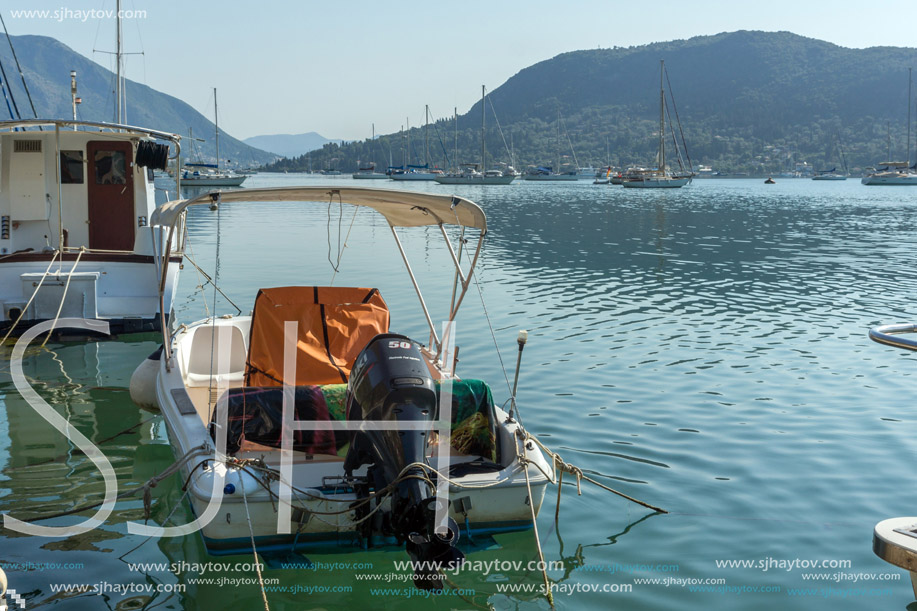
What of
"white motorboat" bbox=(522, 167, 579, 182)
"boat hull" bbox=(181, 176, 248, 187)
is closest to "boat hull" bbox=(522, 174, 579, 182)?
"white motorboat" bbox=(522, 167, 579, 182)

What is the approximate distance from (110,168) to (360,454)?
11040 mm

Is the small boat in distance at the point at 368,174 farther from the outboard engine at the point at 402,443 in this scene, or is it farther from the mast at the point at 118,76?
the outboard engine at the point at 402,443

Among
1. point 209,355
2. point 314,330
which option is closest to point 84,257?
point 209,355

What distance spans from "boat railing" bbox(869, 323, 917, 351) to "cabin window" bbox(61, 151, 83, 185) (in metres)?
13.9

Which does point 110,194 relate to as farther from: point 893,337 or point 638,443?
point 893,337

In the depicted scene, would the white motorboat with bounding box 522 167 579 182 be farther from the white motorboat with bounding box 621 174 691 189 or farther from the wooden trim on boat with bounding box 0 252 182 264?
the wooden trim on boat with bounding box 0 252 182 264

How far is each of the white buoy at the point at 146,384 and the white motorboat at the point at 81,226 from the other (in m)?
3.46

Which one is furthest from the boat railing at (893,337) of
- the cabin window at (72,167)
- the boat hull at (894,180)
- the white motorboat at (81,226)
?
the boat hull at (894,180)

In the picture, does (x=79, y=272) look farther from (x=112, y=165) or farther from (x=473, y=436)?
(x=473, y=436)

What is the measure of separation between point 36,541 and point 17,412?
151 inches

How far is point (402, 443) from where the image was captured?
5.07m

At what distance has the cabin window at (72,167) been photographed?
14086 mm

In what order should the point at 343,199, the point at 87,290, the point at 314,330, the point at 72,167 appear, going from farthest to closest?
the point at 72,167 < the point at 87,290 < the point at 314,330 < the point at 343,199

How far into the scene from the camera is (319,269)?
837 inches
